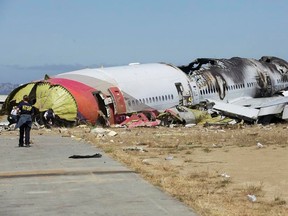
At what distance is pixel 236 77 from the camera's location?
41.0 metres

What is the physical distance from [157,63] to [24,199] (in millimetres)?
Answer: 31343

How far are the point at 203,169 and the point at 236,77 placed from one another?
2690 centimetres

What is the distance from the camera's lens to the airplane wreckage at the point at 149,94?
33125 millimetres

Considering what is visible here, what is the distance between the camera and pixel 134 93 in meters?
34.4

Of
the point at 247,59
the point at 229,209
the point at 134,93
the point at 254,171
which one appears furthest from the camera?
the point at 247,59

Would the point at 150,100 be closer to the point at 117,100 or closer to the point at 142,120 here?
the point at 142,120

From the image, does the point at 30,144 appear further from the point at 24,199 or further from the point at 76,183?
the point at 24,199

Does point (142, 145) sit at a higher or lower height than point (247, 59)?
lower

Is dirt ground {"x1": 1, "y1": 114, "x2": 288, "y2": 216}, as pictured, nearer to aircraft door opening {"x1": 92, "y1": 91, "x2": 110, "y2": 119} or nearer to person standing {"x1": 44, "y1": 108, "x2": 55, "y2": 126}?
aircraft door opening {"x1": 92, "y1": 91, "x2": 110, "y2": 119}

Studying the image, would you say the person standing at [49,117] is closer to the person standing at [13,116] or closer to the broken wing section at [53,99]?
the broken wing section at [53,99]

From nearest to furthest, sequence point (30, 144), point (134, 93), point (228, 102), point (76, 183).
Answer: point (76, 183) → point (30, 144) → point (134, 93) → point (228, 102)

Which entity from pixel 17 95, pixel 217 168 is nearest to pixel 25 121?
pixel 217 168

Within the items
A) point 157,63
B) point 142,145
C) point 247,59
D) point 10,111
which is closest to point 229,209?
point 142,145

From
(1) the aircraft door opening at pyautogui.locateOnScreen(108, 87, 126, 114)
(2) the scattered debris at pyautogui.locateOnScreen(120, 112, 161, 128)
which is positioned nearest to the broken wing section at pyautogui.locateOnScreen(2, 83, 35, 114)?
(1) the aircraft door opening at pyautogui.locateOnScreen(108, 87, 126, 114)
